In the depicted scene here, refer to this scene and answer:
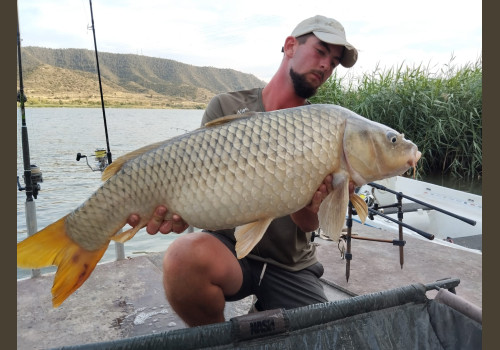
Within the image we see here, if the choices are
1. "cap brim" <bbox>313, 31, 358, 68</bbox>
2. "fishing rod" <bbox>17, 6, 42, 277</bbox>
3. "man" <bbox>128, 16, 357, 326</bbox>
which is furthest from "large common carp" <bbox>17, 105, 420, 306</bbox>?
"fishing rod" <bbox>17, 6, 42, 277</bbox>

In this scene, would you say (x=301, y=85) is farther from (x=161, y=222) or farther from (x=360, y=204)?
(x=161, y=222)

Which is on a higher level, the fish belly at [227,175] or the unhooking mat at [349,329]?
the fish belly at [227,175]

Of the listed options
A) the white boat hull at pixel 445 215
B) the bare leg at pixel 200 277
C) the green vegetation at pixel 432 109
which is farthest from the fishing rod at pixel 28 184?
the green vegetation at pixel 432 109

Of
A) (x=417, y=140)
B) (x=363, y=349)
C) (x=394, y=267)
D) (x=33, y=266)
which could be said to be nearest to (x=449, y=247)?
(x=394, y=267)

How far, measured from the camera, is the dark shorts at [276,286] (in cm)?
153

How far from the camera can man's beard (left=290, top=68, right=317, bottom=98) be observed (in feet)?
5.44

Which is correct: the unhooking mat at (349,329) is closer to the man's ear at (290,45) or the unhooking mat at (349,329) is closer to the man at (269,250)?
the man at (269,250)

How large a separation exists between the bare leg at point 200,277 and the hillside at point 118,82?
2012 cm

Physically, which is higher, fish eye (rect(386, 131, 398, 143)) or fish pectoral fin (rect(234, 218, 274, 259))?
fish eye (rect(386, 131, 398, 143))

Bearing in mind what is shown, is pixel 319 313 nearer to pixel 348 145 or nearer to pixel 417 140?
pixel 348 145

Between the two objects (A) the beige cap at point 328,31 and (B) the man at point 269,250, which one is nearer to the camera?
(B) the man at point 269,250

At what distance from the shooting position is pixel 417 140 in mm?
5664

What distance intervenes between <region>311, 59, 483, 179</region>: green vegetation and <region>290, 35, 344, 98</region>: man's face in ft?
13.9

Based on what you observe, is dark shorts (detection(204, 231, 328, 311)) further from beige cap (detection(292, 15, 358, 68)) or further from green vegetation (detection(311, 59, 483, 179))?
green vegetation (detection(311, 59, 483, 179))
